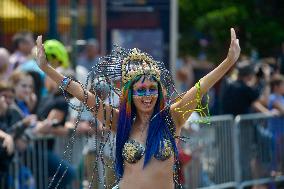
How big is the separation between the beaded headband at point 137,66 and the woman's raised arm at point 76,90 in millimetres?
250

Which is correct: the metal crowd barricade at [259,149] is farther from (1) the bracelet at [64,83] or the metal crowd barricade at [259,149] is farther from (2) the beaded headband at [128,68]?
(1) the bracelet at [64,83]

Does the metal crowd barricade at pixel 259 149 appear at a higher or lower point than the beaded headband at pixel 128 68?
lower

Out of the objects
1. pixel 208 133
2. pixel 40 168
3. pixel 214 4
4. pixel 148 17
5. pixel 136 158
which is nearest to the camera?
pixel 136 158

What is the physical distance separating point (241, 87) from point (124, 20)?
218 cm

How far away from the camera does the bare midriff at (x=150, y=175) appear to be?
707cm

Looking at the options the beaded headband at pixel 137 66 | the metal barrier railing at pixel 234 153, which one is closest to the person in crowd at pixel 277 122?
the metal barrier railing at pixel 234 153

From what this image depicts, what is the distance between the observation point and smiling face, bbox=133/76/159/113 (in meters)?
7.11

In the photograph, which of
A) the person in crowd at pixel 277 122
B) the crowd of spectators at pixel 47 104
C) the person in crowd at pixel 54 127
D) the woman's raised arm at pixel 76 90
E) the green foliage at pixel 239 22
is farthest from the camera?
the green foliage at pixel 239 22

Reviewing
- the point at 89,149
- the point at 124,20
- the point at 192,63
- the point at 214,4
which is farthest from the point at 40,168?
the point at 192,63

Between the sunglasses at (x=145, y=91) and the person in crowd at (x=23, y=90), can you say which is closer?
the sunglasses at (x=145, y=91)

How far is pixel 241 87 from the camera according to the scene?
12883 millimetres

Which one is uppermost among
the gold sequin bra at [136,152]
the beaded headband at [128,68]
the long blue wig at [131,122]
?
the beaded headband at [128,68]

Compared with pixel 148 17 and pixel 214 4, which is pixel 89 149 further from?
pixel 214 4

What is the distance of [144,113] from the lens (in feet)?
23.5
